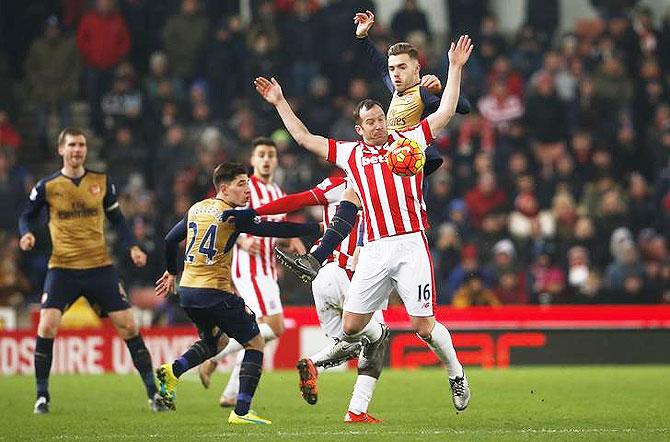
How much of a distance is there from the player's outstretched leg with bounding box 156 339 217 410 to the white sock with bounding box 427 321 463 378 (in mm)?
1766

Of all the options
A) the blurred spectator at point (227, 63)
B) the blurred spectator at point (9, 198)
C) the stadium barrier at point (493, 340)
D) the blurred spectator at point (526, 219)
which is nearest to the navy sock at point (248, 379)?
the stadium barrier at point (493, 340)

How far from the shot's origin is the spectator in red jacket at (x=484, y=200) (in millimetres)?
19859

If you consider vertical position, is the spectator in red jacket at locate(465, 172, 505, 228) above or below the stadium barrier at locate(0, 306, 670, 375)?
above

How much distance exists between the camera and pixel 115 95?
21.5 metres

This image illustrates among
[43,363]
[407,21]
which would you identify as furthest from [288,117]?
[407,21]

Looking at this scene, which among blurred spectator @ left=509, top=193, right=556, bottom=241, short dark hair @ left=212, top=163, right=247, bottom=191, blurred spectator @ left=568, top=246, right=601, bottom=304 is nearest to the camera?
short dark hair @ left=212, top=163, right=247, bottom=191

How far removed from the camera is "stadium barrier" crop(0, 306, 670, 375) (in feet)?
56.3

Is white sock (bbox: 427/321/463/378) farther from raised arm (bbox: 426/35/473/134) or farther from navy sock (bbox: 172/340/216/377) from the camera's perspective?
navy sock (bbox: 172/340/216/377)

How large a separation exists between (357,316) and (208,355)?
142cm

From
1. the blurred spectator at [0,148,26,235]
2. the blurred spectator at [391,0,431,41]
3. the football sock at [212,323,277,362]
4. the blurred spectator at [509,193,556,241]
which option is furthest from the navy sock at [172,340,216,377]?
the blurred spectator at [391,0,431,41]

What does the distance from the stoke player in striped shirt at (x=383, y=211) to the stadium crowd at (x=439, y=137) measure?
8.59m

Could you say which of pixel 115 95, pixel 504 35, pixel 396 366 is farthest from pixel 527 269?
pixel 115 95

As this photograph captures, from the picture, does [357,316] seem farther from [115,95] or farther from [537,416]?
[115,95]

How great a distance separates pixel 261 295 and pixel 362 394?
2.58 m
